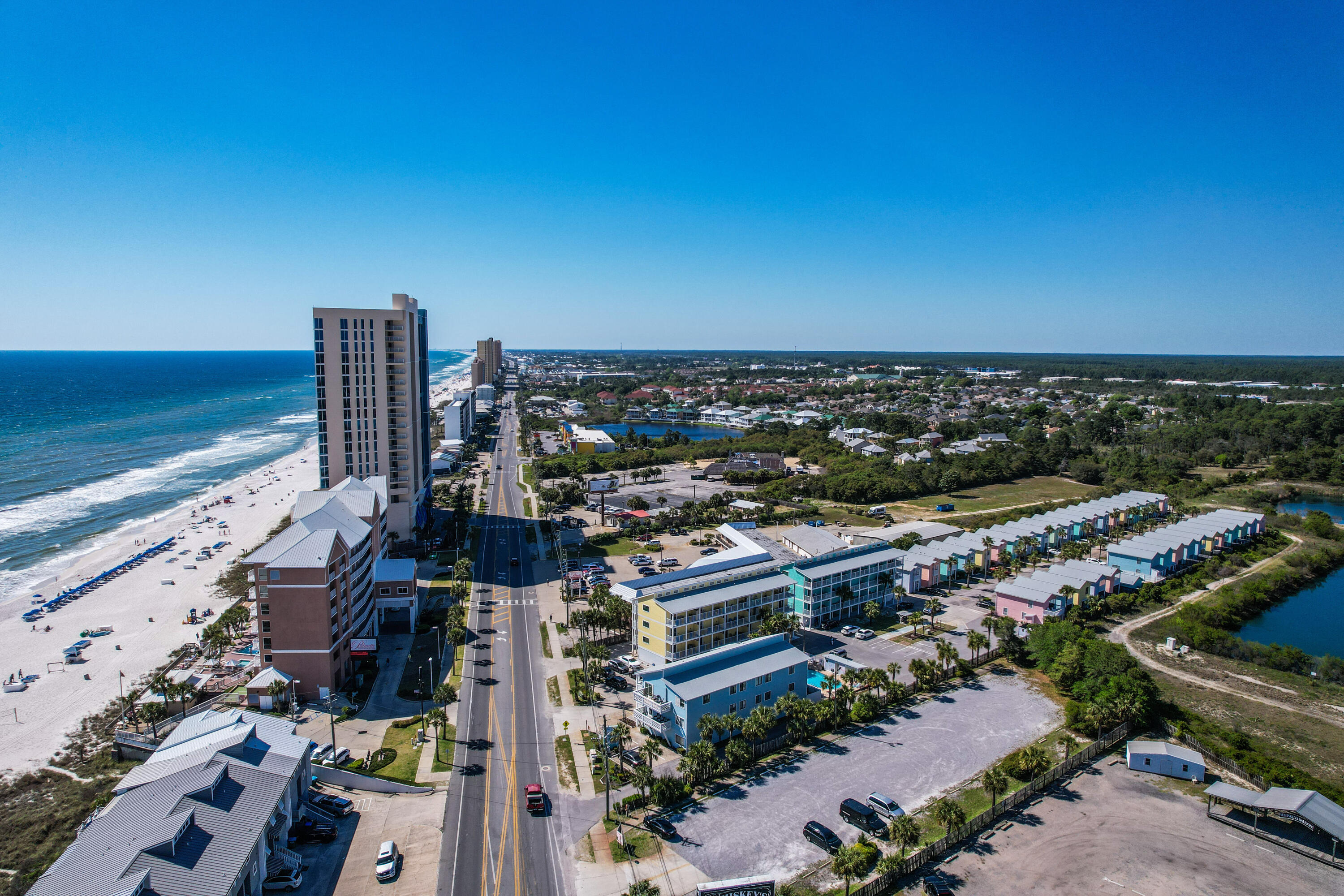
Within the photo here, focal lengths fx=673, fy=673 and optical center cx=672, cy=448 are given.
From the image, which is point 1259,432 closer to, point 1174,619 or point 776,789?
point 1174,619

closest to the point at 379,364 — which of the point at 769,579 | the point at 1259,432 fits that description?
the point at 769,579

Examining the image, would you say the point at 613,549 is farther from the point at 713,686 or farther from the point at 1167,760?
the point at 1167,760

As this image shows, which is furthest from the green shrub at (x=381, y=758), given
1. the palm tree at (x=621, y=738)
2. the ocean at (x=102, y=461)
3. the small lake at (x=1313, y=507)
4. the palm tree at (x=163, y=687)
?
the small lake at (x=1313, y=507)

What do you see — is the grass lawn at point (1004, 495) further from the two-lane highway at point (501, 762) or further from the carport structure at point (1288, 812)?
the two-lane highway at point (501, 762)

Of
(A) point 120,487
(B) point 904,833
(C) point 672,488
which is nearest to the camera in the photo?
(B) point 904,833

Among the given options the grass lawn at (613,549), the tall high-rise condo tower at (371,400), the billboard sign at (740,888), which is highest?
the tall high-rise condo tower at (371,400)

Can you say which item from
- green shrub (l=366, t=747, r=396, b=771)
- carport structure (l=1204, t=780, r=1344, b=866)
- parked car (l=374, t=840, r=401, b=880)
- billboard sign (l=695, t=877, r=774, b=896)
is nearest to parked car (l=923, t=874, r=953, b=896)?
billboard sign (l=695, t=877, r=774, b=896)

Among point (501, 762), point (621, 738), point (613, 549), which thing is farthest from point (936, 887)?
point (613, 549)
